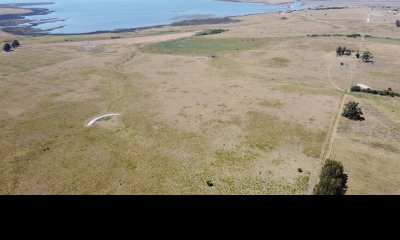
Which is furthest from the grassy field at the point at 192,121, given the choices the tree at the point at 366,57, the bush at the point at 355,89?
the bush at the point at 355,89

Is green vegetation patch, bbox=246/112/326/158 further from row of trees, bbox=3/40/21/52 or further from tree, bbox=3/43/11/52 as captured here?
row of trees, bbox=3/40/21/52

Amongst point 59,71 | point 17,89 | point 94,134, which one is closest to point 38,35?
point 59,71

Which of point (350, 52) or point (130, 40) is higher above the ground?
point (130, 40)

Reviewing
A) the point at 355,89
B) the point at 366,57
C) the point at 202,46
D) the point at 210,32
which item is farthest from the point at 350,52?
the point at 210,32

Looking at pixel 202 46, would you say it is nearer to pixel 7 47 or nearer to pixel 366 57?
pixel 366 57
